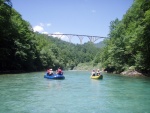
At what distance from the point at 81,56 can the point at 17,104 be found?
16836 cm

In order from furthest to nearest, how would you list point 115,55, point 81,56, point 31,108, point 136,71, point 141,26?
point 81,56 < point 115,55 < point 136,71 < point 141,26 < point 31,108

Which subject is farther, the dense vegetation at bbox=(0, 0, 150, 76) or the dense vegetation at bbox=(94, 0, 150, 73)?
the dense vegetation at bbox=(0, 0, 150, 76)

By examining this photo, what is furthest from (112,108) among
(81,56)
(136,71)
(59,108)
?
(81,56)

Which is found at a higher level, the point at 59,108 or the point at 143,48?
the point at 143,48

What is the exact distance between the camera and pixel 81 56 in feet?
601

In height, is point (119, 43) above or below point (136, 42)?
above

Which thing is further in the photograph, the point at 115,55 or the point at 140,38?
the point at 115,55

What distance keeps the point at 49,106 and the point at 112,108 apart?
11.4ft

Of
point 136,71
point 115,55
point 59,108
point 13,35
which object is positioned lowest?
point 59,108

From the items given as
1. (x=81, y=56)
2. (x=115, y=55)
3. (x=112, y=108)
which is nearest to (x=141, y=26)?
(x=115, y=55)

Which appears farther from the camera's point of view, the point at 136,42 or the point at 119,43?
the point at 119,43

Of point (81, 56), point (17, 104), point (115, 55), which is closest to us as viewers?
point (17, 104)

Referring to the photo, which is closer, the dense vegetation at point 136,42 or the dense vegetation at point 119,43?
the dense vegetation at point 136,42

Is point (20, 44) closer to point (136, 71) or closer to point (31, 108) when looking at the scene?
point (136, 71)
